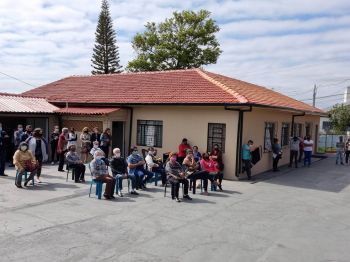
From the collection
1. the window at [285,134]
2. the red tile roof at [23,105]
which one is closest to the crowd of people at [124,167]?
the red tile roof at [23,105]

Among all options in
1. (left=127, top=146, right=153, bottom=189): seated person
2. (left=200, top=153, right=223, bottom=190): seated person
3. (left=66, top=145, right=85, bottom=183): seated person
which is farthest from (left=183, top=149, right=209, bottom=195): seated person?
(left=66, top=145, right=85, bottom=183): seated person

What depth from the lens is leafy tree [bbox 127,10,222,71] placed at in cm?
4009

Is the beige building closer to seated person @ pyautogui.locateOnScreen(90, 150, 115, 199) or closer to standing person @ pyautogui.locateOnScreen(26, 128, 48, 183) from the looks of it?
standing person @ pyautogui.locateOnScreen(26, 128, 48, 183)

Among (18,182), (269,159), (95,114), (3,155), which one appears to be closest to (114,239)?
(18,182)

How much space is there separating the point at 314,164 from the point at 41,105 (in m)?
14.5

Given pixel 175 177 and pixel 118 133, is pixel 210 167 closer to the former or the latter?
pixel 175 177

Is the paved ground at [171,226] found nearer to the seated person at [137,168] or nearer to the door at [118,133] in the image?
the seated person at [137,168]

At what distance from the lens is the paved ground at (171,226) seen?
21.3 feet

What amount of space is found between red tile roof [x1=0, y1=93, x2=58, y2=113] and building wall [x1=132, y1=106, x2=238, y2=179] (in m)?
4.62

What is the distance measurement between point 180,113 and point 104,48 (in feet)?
98.6

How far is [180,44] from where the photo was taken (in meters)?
40.3

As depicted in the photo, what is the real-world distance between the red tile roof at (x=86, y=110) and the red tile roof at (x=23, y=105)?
0.62 m

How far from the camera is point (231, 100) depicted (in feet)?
46.4

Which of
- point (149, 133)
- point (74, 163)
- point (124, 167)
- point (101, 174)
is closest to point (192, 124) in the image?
point (149, 133)
